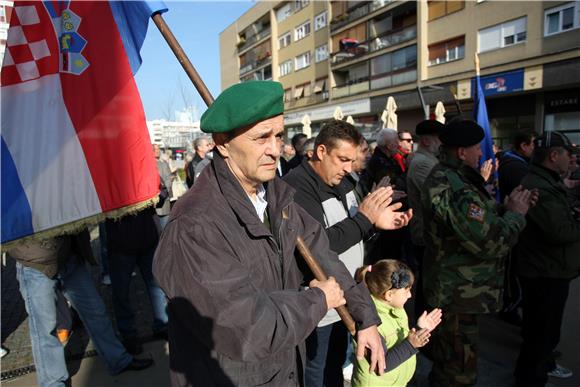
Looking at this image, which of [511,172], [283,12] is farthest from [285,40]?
[511,172]

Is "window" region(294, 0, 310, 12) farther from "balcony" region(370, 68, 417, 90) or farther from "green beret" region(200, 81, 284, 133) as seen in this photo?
"green beret" region(200, 81, 284, 133)

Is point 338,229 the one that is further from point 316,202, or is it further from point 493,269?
point 493,269

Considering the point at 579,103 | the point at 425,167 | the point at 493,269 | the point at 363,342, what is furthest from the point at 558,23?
the point at 363,342

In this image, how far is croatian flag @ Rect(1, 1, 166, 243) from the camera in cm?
201

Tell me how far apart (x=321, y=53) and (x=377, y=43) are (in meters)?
7.25

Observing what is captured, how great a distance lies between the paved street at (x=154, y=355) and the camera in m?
3.23

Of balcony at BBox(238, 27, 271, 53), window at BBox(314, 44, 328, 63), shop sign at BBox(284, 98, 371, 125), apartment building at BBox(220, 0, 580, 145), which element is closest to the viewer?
apartment building at BBox(220, 0, 580, 145)

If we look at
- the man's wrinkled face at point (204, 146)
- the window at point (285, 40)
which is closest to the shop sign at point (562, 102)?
the man's wrinkled face at point (204, 146)

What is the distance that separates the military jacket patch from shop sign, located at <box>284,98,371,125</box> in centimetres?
2678

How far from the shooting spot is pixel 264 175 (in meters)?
1.59

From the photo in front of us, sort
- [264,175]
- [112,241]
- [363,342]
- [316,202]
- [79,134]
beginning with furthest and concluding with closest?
[112,241] < [316,202] < [79,134] < [363,342] < [264,175]

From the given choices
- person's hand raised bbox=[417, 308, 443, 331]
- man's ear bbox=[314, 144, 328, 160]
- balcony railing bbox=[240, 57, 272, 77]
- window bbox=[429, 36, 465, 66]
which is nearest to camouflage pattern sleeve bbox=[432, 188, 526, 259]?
person's hand raised bbox=[417, 308, 443, 331]

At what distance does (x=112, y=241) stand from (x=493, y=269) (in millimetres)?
3095

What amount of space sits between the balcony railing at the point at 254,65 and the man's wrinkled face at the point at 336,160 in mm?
41144
